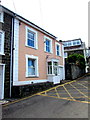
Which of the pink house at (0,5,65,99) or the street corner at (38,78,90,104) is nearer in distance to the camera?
the street corner at (38,78,90,104)

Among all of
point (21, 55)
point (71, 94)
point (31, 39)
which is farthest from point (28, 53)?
point (71, 94)

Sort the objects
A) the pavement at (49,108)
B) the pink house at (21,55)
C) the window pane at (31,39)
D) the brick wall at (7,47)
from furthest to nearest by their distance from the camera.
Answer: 1. the window pane at (31,39)
2. the pink house at (21,55)
3. the brick wall at (7,47)
4. the pavement at (49,108)

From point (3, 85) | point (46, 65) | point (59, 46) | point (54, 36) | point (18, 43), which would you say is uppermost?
point (54, 36)

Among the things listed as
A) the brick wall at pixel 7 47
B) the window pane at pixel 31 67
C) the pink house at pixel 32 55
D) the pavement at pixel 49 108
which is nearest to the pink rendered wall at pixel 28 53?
the pink house at pixel 32 55

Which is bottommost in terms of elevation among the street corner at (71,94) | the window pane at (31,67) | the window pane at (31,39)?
the street corner at (71,94)

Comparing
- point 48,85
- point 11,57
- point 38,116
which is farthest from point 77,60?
point 38,116

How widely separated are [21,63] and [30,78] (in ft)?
6.50

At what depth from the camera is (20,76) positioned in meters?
9.86

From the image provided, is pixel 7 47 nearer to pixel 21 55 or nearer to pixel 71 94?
pixel 21 55

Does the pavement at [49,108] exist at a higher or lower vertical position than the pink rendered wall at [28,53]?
lower

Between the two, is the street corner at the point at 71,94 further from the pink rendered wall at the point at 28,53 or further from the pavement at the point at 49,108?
the pink rendered wall at the point at 28,53

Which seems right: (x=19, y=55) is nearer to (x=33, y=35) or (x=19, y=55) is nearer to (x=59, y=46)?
(x=33, y=35)

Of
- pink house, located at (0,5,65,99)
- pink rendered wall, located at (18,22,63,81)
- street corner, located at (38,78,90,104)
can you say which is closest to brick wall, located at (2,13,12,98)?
pink house, located at (0,5,65,99)

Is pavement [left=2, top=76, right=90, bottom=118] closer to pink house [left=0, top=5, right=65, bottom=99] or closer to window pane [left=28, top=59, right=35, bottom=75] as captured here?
pink house [left=0, top=5, right=65, bottom=99]
